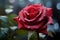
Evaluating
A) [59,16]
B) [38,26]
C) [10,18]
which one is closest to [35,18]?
[38,26]

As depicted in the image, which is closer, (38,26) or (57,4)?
(38,26)

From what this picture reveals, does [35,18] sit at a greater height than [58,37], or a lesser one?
greater

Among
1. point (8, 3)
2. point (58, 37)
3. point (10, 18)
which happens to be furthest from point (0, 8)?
point (58, 37)

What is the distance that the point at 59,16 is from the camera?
2.97ft

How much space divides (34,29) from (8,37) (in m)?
0.15

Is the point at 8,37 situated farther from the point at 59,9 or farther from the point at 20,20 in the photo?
the point at 59,9

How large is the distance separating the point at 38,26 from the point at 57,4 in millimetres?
398

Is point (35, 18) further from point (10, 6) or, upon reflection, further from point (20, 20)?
point (10, 6)

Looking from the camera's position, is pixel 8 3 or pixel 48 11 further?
pixel 8 3

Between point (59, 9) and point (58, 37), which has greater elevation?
point (59, 9)

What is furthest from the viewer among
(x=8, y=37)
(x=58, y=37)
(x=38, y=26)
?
(x=58, y=37)

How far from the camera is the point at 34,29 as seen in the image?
22.0 inches

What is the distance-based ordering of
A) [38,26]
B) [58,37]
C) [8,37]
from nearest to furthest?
[38,26], [8,37], [58,37]

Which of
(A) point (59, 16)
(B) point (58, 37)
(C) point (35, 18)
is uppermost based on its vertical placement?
(C) point (35, 18)
